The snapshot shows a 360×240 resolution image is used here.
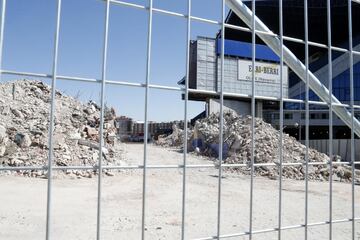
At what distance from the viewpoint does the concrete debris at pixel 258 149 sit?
18.3 metres

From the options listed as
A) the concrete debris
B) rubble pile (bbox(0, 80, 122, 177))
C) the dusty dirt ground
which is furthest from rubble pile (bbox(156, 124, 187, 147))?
the dusty dirt ground

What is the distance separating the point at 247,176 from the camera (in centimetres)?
1708

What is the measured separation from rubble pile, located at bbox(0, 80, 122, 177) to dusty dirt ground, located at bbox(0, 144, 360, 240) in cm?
154

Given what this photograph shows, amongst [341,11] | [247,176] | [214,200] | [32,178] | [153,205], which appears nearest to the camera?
[153,205]

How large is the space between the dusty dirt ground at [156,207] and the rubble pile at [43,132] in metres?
1.54

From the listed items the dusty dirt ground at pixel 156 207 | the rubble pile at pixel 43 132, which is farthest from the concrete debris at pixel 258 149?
the rubble pile at pixel 43 132

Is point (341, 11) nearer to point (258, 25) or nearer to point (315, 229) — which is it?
point (315, 229)

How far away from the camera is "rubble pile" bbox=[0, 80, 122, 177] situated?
47.3 feet

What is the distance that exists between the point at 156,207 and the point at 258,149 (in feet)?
39.6

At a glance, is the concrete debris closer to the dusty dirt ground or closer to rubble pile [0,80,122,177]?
the dusty dirt ground

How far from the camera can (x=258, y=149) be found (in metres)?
21.0

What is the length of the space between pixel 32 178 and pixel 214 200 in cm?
584

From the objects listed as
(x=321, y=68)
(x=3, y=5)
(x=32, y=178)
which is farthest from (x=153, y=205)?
(x=321, y=68)

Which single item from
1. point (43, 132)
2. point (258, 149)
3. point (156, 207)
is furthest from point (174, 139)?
point (156, 207)
